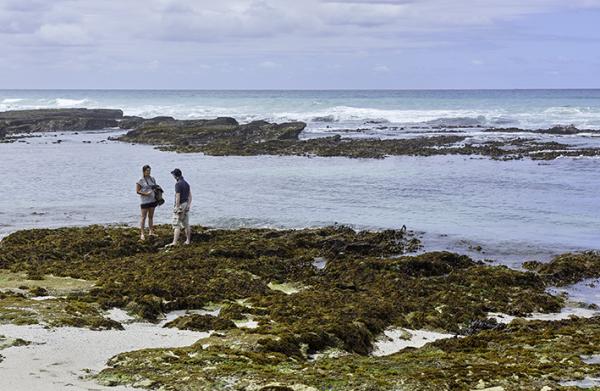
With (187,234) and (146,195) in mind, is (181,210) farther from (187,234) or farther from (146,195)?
(146,195)

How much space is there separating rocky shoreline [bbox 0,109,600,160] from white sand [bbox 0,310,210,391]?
106 feet

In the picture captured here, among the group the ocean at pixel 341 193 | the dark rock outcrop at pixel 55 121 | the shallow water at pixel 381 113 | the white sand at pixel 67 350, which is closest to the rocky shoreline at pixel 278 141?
the dark rock outcrop at pixel 55 121

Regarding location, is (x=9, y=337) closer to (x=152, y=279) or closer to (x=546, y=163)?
(x=152, y=279)

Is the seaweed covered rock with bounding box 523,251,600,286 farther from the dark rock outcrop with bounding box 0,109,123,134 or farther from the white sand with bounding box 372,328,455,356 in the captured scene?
the dark rock outcrop with bounding box 0,109,123,134

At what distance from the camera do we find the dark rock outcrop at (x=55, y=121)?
6712cm

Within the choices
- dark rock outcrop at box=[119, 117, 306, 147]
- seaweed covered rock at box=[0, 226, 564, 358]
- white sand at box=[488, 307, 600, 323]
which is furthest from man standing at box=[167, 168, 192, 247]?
dark rock outcrop at box=[119, 117, 306, 147]

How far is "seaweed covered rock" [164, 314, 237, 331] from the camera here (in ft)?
36.2

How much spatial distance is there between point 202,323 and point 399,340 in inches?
110

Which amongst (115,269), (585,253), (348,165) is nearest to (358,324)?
(115,269)

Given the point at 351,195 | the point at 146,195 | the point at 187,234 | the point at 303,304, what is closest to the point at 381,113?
the point at 351,195

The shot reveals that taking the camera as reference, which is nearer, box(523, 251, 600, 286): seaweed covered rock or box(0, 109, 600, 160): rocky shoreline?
box(523, 251, 600, 286): seaweed covered rock

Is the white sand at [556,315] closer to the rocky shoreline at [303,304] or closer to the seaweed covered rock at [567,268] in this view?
the rocky shoreline at [303,304]

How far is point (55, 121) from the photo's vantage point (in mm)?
70312

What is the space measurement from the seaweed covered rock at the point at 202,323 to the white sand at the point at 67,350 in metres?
0.17
